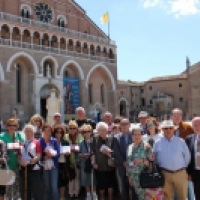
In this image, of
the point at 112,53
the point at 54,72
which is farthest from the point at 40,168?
the point at 112,53

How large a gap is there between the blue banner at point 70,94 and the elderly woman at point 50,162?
84.3ft

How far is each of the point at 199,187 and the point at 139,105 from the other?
50868 mm

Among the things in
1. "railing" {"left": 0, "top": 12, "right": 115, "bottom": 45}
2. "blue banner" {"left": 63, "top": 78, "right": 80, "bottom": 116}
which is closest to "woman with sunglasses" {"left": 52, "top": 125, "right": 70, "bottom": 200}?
"railing" {"left": 0, "top": 12, "right": 115, "bottom": 45}

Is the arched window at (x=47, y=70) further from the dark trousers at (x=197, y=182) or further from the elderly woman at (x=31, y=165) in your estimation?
the dark trousers at (x=197, y=182)

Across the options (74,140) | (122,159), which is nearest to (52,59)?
(74,140)

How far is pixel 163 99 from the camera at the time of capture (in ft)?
173

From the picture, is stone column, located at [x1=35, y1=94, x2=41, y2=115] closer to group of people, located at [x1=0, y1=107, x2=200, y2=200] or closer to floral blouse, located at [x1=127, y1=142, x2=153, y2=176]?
group of people, located at [x1=0, y1=107, x2=200, y2=200]

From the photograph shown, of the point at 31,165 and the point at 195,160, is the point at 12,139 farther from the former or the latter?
the point at 195,160

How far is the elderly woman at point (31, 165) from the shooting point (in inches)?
228

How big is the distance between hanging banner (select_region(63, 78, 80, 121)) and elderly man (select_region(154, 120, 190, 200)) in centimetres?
2652

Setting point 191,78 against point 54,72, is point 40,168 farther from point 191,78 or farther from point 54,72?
point 191,78

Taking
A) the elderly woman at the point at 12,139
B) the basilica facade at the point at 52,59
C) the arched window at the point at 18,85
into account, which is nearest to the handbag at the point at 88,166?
the elderly woman at the point at 12,139

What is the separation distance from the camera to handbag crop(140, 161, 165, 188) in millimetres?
5094

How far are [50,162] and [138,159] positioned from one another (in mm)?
1855
